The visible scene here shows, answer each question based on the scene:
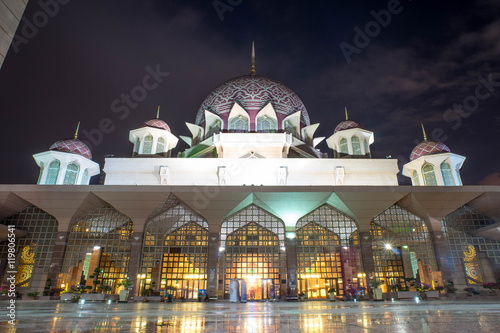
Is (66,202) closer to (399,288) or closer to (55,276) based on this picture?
(55,276)

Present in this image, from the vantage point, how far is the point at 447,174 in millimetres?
30562

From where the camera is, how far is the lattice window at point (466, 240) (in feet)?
85.1

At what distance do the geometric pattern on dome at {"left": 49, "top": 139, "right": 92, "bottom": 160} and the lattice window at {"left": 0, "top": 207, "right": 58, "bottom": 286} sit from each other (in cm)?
644

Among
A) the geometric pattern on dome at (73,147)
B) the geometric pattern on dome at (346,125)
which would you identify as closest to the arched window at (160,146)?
the geometric pattern on dome at (73,147)

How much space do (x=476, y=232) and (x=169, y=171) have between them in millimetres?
27401

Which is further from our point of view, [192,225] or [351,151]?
[351,151]

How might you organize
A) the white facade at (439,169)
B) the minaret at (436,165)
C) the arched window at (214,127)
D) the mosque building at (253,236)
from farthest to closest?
the arched window at (214,127) → the minaret at (436,165) → the white facade at (439,169) → the mosque building at (253,236)

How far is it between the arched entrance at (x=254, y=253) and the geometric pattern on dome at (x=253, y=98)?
14.2m

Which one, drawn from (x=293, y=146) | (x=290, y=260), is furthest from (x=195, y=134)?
(x=290, y=260)

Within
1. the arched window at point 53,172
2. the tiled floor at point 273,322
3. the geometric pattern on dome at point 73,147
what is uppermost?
the geometric pattern on dome at point 73,147

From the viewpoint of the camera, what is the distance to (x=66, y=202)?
2503 cm

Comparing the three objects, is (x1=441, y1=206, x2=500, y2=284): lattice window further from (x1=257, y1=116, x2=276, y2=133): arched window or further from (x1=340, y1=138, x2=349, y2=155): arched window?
(x1=257, y1=116, x2=276, y2=133): arched window

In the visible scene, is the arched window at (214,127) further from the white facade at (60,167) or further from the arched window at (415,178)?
the arched window at (415,178)

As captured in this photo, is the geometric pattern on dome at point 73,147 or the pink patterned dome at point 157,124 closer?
the geometric pattern on dome at point 73,147
